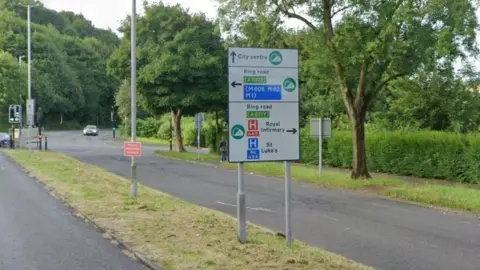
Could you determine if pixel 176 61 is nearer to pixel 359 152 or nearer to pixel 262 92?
pixel 359 152

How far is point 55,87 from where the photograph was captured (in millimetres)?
101125

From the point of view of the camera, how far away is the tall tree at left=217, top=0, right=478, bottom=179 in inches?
736

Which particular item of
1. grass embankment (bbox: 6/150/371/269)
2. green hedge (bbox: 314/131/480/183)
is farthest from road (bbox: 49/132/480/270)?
green hedge (bbox: 314/131/480/183)

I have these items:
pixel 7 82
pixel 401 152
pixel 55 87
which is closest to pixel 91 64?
pixel 55 87

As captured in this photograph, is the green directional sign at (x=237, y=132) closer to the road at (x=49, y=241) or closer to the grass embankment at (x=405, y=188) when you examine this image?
the road at (x=49, y=241)

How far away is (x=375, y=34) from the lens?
20.1 metres

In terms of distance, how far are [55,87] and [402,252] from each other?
97.8 m

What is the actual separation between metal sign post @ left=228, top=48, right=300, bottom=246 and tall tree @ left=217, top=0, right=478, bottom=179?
410 inches

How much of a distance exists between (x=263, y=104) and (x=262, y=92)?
0.18 m

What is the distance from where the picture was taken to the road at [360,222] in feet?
30.7

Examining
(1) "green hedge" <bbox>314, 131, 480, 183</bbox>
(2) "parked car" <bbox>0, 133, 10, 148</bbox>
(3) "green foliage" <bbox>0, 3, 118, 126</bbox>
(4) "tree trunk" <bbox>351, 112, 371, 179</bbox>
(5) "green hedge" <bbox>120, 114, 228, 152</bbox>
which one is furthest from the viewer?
(3) "green foliage" <bbox>0, 3, 118, 126</bbox>

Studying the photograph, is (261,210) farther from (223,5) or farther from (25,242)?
(223,5)

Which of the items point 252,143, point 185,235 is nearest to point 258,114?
point 252,143

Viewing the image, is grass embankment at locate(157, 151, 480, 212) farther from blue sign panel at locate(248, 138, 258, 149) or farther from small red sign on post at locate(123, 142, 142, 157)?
blue sign panel at locate(248, 138, 258, 149)
